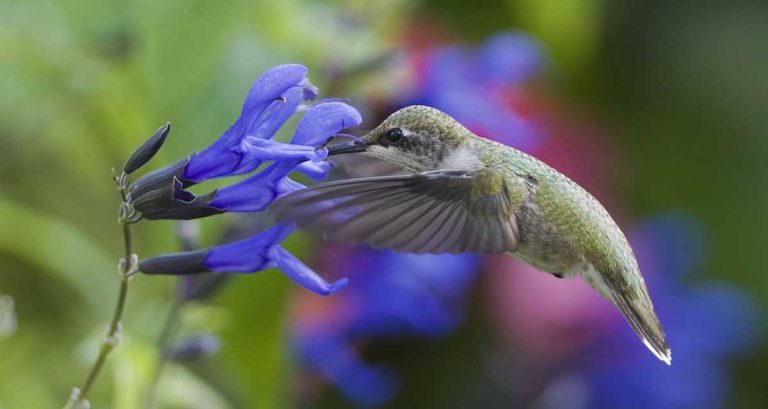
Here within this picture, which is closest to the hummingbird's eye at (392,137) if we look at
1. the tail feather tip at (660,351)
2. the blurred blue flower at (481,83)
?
the tail feather tip at (660,351)

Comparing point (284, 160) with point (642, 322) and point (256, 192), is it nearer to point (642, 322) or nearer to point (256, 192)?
point (256, 192)

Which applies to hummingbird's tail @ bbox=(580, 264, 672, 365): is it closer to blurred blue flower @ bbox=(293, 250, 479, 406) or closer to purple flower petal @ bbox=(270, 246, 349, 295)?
purple flower petal @ bbox=(270, 246, 349, 295)

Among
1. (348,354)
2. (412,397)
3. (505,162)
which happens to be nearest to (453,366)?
(412,397)

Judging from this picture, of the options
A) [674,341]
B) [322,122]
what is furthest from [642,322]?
[674,341]

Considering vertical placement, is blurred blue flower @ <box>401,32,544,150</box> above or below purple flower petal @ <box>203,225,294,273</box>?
above

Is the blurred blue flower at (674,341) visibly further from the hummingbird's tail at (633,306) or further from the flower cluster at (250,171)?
the flower cluster at (250,171)

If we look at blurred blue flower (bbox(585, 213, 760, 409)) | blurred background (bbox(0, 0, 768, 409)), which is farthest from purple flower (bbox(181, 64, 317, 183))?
blurred blue flower (bbox(585, 213, 760, 409))
